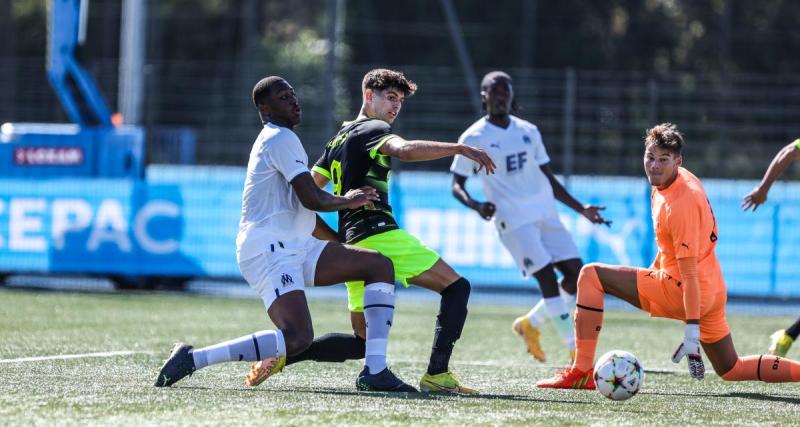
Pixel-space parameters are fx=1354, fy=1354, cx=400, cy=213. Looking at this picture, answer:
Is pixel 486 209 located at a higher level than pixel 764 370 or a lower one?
higher

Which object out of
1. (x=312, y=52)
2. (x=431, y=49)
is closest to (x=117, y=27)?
(x=312, y=52)

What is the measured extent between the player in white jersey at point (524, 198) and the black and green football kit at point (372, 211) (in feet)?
7.94

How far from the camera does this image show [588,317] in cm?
779

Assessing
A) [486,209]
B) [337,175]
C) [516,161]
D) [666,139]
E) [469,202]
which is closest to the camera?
[666,139]

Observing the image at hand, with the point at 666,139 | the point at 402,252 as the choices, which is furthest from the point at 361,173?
the point at 666,139

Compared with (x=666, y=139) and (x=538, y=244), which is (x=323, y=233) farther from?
(x=538, y=244)

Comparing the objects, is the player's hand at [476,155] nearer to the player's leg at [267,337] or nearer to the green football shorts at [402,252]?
the green football shorts at [402,252]

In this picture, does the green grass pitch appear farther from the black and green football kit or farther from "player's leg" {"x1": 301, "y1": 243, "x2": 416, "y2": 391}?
the black and green football kit

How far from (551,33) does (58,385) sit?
25.0 metres

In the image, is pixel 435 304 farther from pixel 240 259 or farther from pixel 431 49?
pixel 431 49

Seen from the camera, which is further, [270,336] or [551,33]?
[551,33]

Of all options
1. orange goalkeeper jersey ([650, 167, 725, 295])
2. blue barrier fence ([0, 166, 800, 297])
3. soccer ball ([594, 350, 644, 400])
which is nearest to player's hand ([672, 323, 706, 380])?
soccer ball ([594, 350, 644, 400])

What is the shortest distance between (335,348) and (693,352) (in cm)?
202

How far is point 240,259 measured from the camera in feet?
24.0
